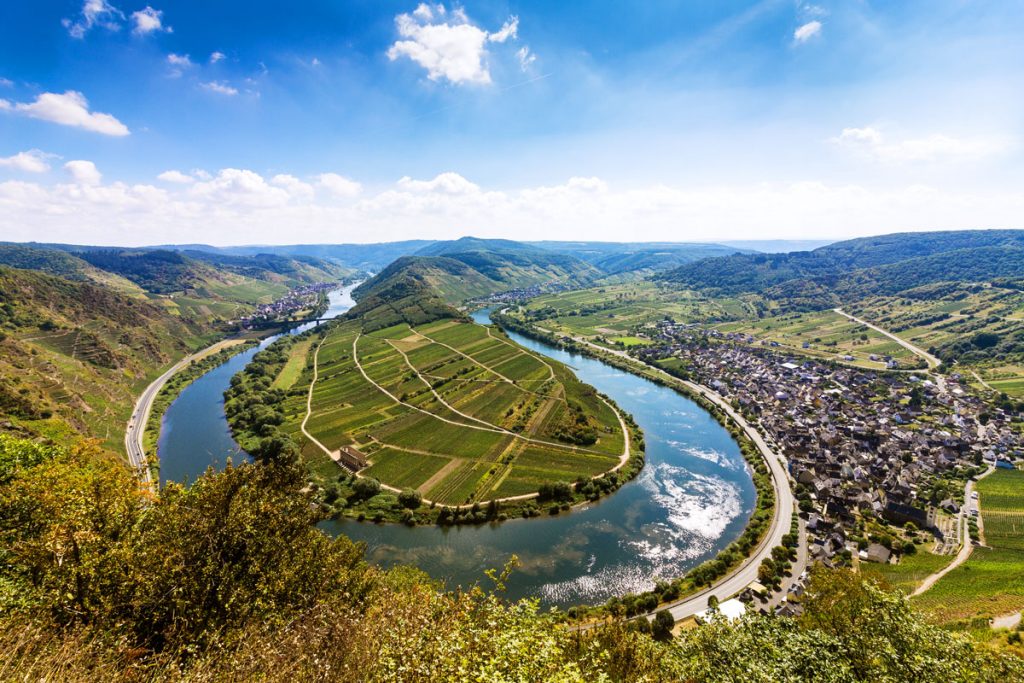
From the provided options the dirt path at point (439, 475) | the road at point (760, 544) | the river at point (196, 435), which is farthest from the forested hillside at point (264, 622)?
the river at point (196, 435)

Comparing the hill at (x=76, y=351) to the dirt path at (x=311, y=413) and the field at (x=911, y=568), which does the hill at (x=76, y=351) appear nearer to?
the dirt path at (x=311, y=413)

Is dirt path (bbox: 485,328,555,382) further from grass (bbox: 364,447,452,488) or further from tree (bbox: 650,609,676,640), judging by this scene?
tree (bbox: 650,609,676,640)

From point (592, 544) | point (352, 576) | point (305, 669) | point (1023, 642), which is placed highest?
point (305, 669)

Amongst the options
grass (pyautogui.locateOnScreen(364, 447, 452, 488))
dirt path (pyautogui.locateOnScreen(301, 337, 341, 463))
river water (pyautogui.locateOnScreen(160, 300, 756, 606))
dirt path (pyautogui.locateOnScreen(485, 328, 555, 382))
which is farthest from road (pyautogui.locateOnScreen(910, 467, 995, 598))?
dirt path (pyautogui.locateOnScreen(301, 337, 341, 463))

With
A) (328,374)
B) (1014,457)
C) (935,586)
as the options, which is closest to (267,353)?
(328,374)

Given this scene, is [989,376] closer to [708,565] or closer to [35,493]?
[708,565]

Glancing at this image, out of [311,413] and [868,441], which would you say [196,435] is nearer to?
[311,413]
